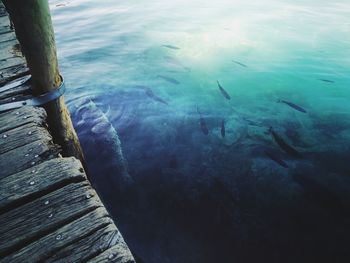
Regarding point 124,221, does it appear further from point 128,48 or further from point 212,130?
point 128,48

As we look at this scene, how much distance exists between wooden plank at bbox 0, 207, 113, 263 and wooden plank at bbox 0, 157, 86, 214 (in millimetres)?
353

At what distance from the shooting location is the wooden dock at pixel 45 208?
1.73 meters

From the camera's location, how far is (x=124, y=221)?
451 centimetres

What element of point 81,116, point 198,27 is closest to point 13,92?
point 81,116

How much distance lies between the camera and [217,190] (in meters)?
4.99

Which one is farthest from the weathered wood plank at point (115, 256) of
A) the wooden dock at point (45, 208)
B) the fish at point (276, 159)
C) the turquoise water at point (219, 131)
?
the fish at point (276, 159)

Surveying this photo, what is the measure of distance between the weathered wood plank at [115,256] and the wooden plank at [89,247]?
0.03 m

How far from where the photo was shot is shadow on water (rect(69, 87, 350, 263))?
13.7 feet

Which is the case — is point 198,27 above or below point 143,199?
above

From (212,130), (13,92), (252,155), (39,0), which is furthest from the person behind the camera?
(212,130)

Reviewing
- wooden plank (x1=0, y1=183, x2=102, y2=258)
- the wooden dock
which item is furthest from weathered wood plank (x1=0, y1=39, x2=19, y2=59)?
wooden plank (x1=0, y1=183, x2=102, y2=258)

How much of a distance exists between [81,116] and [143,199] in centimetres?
324

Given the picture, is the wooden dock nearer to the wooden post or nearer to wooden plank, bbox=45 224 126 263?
wooden plank, bbox=45 224 126 263

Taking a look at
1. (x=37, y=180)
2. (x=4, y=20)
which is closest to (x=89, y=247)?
(x=37, y=180)
